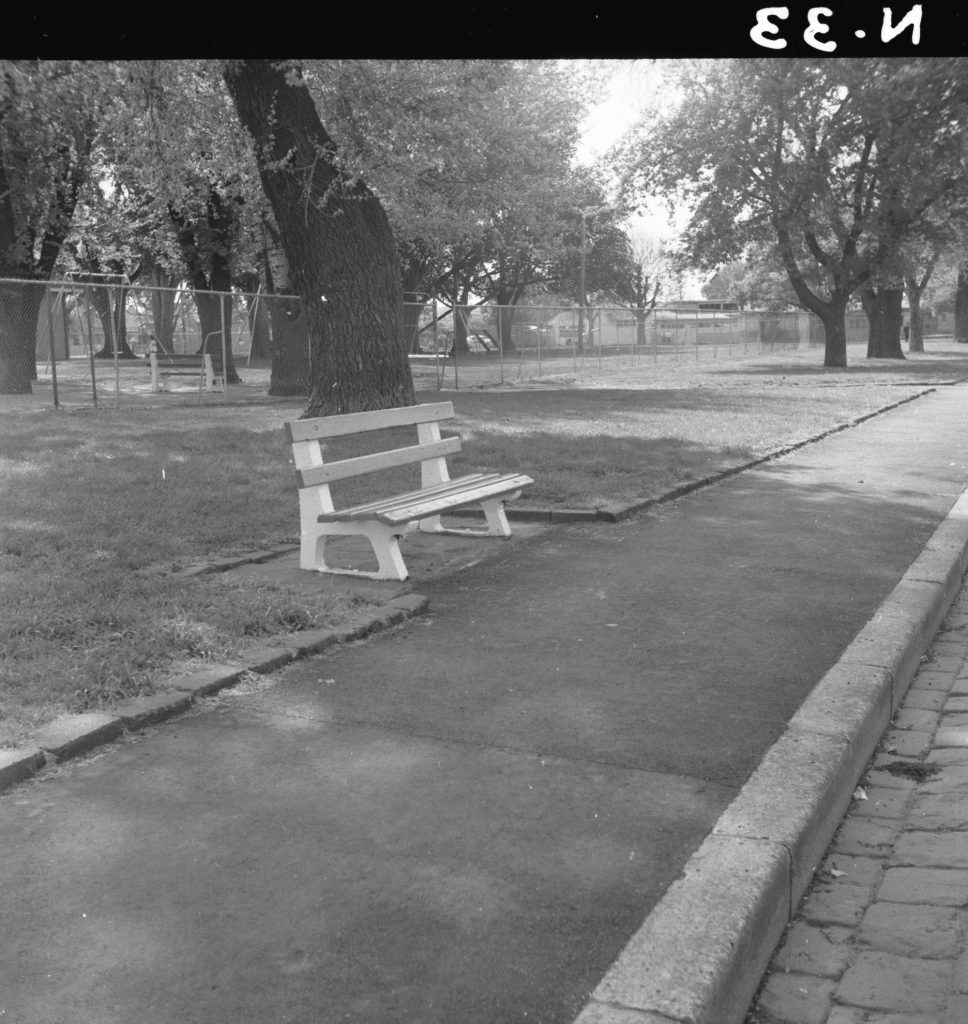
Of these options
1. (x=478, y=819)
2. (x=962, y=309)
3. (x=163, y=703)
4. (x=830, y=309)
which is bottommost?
(x=478, y=819)

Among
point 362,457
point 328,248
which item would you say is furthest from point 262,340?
point 362,457

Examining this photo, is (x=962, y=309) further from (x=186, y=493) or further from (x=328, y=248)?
(x=186, y=493)

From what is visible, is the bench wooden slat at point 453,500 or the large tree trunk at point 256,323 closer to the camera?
the bench wooden slat at point 453,500

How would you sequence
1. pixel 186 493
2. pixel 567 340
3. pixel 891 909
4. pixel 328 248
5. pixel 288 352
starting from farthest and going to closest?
pixel 567 340 → pixel 288 352 → pixel 328 248 → pixel 186 493 → pixel 891 909

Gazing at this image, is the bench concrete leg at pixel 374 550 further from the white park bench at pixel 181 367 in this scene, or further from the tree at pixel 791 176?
the tree at pixel 791 176

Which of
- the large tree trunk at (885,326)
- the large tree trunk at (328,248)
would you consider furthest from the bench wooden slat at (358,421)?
the large tree trunk at (885,326)

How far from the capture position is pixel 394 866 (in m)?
3.20

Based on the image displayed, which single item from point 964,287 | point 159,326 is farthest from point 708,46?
point 964,287

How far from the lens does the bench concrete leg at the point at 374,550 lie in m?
6.48

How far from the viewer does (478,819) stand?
3506 millimetres

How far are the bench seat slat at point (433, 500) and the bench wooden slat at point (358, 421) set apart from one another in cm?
45

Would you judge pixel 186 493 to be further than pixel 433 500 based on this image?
Yes

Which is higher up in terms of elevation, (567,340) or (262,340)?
(262,340)

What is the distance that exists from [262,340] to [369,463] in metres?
35.7
